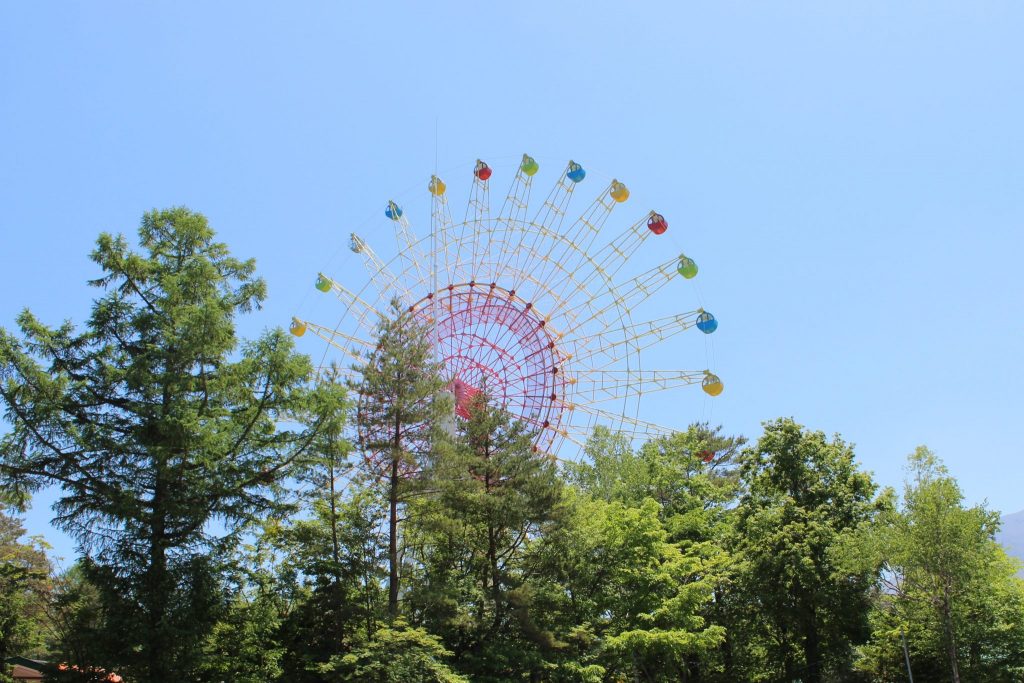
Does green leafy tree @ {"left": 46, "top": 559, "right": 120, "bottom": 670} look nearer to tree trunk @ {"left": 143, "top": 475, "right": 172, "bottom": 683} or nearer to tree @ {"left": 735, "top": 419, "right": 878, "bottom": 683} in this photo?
tree trunk @ {"left": 143, "top": 475, "right": 172, "bottom": 683}

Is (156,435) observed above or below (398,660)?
above

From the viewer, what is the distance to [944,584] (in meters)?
21.4

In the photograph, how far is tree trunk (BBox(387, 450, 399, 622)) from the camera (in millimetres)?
20828

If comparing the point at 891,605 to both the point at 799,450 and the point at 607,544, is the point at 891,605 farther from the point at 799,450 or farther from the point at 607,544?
the point at 607,544

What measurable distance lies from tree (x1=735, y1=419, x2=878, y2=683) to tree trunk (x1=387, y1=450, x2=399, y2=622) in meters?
11.3

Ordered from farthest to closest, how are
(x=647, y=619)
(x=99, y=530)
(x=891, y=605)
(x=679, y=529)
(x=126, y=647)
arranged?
(x=679, y=529), (x=891, y=605), (x=647, y=619), (x=99, y=530), (x=126, y=647)

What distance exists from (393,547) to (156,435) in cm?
644

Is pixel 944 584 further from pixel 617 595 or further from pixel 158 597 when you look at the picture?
pixel 158 597

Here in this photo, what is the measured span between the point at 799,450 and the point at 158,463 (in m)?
20.3

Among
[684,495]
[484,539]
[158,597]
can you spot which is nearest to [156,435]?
[158,597]

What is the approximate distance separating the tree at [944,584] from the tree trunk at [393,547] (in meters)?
12.9

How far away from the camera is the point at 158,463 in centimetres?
1877

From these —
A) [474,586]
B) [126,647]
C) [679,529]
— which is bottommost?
[126,647]

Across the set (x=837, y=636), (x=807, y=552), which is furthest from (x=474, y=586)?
(x=837, y=636)
